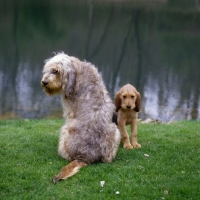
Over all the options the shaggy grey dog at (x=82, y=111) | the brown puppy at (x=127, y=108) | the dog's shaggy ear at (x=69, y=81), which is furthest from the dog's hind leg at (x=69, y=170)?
the brown puppy at (x=127, y=108)

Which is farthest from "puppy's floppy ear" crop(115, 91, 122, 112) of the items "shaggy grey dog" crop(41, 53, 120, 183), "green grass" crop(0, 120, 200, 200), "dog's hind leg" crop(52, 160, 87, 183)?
"dog's hind leg" crop(52, 160, 87, 183)

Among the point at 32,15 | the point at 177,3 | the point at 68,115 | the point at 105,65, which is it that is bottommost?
the point at 68,115

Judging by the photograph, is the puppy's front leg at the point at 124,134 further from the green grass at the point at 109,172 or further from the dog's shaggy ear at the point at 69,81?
the dog's shaggy ear at the point at 69,81

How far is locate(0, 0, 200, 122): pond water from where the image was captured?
18344 millimetres

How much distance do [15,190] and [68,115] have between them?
77.5 inches

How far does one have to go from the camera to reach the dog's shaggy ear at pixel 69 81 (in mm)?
7056

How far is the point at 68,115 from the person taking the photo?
24.0 ft

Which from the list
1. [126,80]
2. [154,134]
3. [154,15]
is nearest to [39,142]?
[154,134]

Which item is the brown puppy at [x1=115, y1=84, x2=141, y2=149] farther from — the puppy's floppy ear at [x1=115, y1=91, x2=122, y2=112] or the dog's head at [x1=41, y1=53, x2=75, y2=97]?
the dog's head at [x1=41, y1=53, x2=75, y2=97]

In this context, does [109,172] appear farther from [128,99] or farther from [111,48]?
[111,48]

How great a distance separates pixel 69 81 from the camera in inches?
280

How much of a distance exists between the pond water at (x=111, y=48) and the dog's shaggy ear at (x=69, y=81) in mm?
8701

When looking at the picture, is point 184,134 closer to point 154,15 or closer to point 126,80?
point 126,80

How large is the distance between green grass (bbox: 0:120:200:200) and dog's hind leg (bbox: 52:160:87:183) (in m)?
0.08
